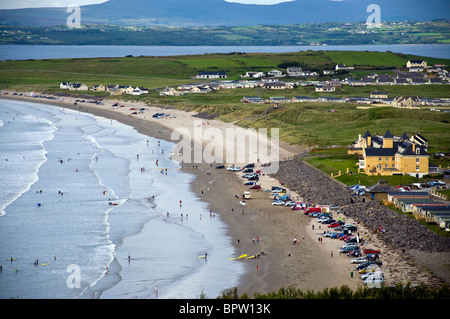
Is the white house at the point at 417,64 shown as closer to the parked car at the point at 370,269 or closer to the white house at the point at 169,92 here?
the white house at the point at 169,92

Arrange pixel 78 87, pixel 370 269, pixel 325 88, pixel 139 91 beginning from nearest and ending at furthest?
pixel 370 269 < pixel 325 88 < pixel 139 91 < pixel 78 87

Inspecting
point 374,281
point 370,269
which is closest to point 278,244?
point 370,269

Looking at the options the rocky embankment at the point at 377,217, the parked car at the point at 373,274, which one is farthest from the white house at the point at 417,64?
the parked car at the point at 373,274

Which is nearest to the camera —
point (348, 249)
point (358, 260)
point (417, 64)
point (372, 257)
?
point (372, 257)

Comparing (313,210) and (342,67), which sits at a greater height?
(342,67)

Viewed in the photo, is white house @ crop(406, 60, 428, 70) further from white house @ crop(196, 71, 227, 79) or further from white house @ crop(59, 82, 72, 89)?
white house @ crop(59, 82, 72, 89)

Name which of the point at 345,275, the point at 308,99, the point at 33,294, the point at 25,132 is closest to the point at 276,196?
the point at 345,275

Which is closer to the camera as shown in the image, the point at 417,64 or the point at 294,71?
the point at 294,71

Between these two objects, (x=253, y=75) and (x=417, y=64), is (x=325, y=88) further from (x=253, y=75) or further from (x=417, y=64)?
(x=417, y=64)
